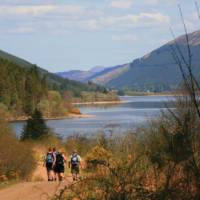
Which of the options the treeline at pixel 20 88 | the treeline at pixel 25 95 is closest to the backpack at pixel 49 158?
the treeline at pixel 25 95

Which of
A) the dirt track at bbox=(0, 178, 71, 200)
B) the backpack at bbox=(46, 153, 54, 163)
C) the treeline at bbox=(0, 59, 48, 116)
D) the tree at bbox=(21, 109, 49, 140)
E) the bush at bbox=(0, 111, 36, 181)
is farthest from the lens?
the treeline at bbox=(0, 59, 48, 116)

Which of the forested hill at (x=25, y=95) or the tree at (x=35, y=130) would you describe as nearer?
the tree at (x=35, y=130)

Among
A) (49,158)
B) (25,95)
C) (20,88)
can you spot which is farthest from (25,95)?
(49,158)

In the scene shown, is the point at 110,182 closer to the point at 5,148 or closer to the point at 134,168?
the point at 134,168

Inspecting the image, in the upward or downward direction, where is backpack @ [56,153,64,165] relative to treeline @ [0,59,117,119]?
downward

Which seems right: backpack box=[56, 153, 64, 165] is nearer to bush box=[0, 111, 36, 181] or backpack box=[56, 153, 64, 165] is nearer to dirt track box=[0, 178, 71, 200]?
dirt track box=[0, 178, 71, 200]

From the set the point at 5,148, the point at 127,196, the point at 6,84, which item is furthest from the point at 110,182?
the point at 6,84

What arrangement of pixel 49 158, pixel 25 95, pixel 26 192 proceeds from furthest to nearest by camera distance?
pixel 25 95 → pixel 49 158 → pixel 26 192

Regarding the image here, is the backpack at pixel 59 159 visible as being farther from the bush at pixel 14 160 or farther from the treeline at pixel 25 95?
the treeline at pixel 25 95

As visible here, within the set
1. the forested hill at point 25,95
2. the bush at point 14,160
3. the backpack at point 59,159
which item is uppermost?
the forested hill at point 25,95

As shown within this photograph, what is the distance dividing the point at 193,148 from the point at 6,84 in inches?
5671

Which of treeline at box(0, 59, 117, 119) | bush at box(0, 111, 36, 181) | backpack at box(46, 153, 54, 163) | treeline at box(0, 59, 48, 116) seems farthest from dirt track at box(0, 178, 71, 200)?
treeline at box(0, 59, 48, 116)

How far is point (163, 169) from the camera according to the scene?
534 centimetres

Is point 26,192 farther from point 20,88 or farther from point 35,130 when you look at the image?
point 20,88
